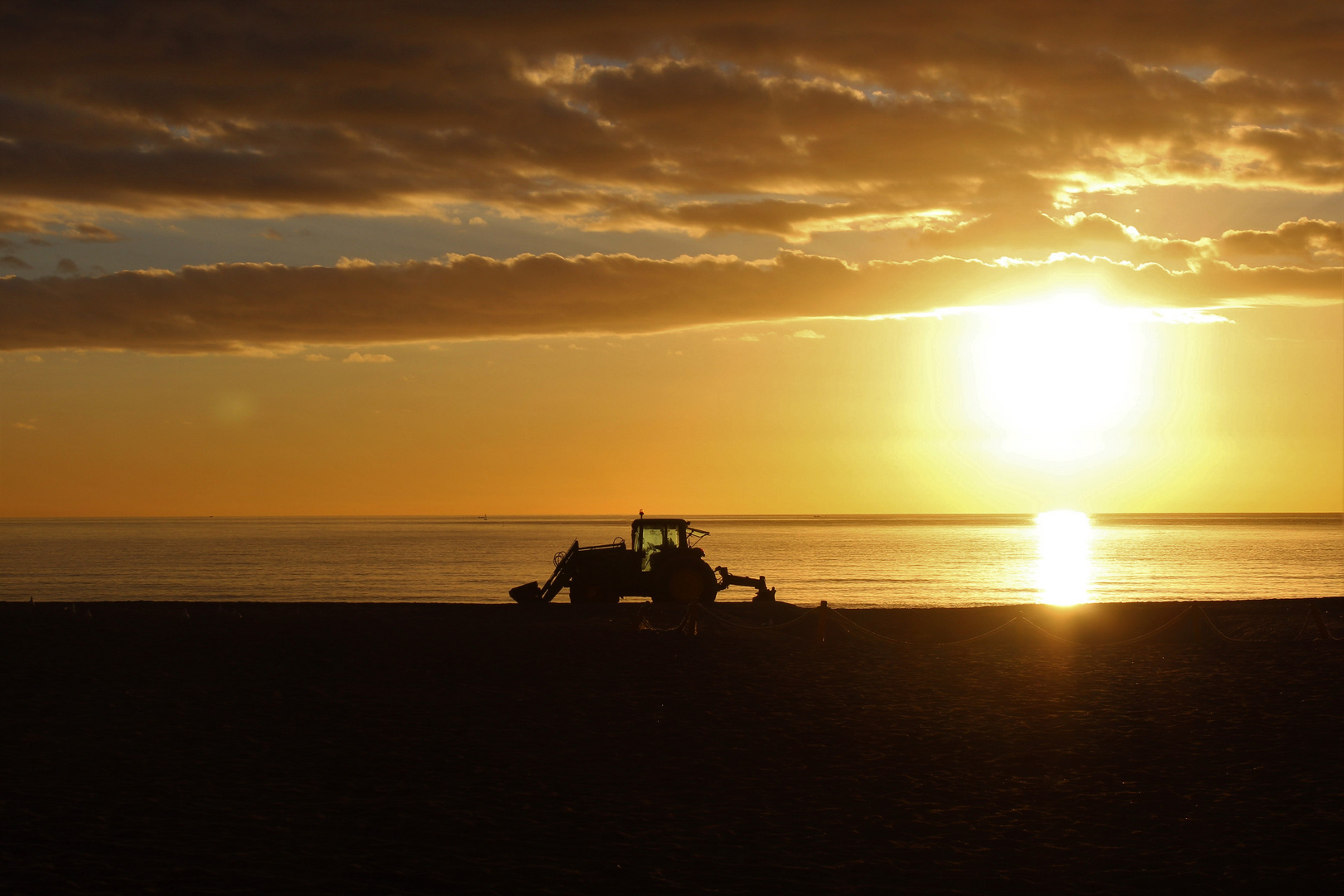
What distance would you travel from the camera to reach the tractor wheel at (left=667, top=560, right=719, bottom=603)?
31.1 meters

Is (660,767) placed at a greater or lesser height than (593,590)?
lesser

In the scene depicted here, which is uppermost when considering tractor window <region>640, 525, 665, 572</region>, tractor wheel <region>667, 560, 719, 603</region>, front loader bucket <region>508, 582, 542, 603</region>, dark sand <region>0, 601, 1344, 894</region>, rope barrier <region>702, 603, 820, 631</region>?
tractor window <region>640, 525, 665, 572</region>

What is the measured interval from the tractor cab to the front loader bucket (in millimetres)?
3343

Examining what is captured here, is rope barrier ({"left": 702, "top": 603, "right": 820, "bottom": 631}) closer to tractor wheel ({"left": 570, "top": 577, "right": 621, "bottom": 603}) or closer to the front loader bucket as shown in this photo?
tractor wheel ({"left": 570, "top": 577, "right": 621, "bottom": 603})

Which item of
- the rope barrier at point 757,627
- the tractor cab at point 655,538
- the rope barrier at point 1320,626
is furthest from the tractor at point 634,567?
the rope barrier at point 1320,626

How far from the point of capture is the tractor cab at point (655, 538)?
31969mm

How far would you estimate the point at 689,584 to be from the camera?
102 ft

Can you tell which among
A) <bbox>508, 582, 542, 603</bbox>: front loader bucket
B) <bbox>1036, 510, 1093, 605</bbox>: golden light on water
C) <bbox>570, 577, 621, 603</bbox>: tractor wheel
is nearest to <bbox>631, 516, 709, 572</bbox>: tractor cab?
<bbox>570, 577, 621, 603</bbox>: tractor wheel

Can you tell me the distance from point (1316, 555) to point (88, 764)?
114152 mm

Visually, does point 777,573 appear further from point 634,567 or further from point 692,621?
point 692,621

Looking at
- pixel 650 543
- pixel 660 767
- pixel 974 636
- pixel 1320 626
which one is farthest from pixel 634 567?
pixel 660 767

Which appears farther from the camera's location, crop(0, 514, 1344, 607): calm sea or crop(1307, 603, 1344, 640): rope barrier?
crop(0, 514, 1344, 607): calm sea

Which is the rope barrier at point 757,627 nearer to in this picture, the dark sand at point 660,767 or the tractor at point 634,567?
the dark sand at point 660,767

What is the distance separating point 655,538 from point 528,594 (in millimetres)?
4360
